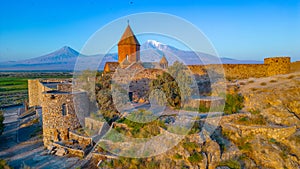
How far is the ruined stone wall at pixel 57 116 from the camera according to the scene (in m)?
10.1

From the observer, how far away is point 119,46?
2150cm

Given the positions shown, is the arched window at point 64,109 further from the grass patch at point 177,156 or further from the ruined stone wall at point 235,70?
the ruined stone wall at point 235,70

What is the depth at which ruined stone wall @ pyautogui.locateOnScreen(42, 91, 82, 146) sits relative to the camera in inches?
398

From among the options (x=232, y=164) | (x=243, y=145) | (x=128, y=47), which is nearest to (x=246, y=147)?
(x=243, y=145)

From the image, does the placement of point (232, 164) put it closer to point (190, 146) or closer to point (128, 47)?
point (190, 146)

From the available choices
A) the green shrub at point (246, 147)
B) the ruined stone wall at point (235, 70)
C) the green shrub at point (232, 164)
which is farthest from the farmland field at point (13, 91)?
the green shrub at point (246, 147)

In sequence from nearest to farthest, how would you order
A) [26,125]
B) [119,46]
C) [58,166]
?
1. [58,166]
2. [26,125]
3. [119,46]

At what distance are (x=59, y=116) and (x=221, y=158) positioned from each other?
25.9 feet

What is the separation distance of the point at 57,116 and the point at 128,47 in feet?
41.0

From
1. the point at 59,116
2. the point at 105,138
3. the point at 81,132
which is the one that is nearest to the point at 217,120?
the point at 105,138

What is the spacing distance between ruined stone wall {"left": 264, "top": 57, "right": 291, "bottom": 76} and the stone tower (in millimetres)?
12449

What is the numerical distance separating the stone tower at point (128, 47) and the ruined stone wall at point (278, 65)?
12.4 meters

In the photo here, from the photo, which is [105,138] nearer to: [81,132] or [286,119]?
[81,132]

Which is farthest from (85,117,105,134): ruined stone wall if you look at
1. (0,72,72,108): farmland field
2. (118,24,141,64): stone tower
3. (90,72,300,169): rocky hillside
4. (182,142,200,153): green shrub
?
(0,72,72,108): farmland field
